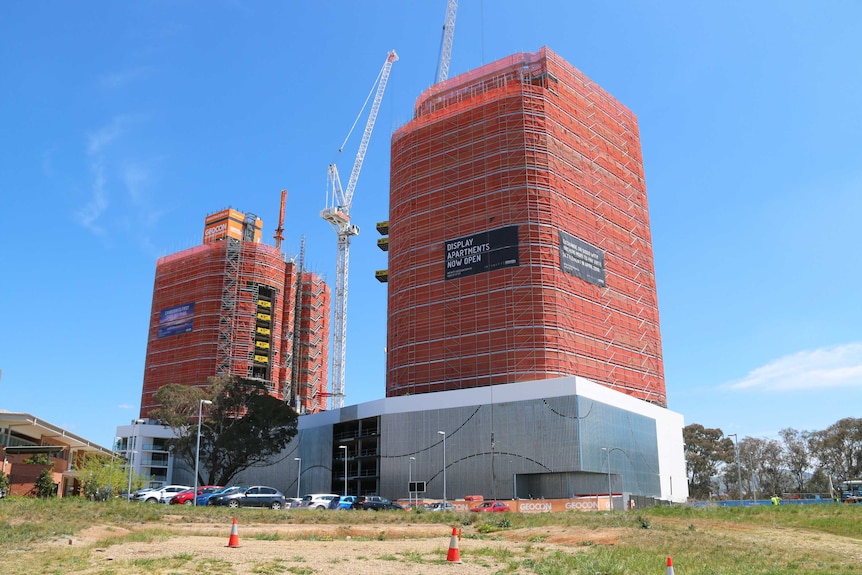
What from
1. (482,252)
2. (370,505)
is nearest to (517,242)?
(482,252)

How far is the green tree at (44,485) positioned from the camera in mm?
54406

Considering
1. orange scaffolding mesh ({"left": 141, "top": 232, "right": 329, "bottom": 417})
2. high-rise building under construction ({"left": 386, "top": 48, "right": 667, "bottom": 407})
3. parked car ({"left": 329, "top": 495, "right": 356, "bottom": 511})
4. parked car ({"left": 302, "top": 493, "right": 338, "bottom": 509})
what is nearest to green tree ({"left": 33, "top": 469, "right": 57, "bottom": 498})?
parked car ({"left": 302, "top": 493, "right": 338, "bottom": 509})

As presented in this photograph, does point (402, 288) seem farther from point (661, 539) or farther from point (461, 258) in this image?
point (661, 539)

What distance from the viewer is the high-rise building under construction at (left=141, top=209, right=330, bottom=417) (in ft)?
416

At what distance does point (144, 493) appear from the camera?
6366cm

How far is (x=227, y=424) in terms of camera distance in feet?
300

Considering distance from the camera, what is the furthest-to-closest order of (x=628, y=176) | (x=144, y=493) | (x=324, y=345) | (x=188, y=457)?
(x=324, y=345), (x=628, y=176), (x=188, y=457), (x=144, y=493)

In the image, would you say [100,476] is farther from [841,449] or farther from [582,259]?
[841,449]

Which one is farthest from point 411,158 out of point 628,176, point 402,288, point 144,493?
point 144,493

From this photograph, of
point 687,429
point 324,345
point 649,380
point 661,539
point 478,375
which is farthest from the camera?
point 324,345

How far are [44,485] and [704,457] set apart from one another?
11145 cm

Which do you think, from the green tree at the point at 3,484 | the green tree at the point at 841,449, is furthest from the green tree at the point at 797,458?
the green tree at the point at 3,484

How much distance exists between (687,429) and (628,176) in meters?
55.7

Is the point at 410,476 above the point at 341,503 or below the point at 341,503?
above
